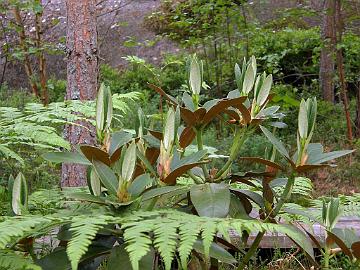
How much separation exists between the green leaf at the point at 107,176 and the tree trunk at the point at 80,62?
10.7 feet

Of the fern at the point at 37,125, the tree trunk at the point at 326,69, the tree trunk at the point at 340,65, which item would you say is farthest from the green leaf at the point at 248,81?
the tree trunk at the point at 326,69

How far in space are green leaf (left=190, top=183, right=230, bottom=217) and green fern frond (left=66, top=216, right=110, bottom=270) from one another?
11.0 inches

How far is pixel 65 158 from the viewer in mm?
1579

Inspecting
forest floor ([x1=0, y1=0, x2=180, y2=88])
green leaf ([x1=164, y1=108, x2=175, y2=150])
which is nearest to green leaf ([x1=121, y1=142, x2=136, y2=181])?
green leaf ([x1=164, y1=108, x2=175, y2=150])

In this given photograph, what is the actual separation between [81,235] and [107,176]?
0.28m

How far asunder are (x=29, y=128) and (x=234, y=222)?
1.51 metres

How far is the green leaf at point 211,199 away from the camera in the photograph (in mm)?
1524

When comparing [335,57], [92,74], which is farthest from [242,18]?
[92,74]

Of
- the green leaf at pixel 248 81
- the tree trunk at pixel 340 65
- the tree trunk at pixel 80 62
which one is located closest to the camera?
the green leaf at pixel 248 81

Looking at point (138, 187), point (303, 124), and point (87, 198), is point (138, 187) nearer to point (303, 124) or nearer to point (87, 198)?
point (87, 198)

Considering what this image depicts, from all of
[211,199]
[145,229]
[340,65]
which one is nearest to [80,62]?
[211,199]

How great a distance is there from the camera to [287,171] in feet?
5.59

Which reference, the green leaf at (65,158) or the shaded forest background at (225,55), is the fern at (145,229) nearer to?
the green leaf at (65,158)

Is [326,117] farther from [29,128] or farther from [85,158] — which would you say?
[85,158]
